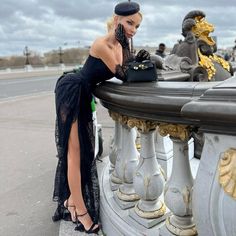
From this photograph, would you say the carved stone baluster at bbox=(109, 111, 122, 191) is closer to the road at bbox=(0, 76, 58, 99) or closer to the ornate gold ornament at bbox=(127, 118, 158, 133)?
the ornate gold ornament at bbox=(127, 118, 158, 133)

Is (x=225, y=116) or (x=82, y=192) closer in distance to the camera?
(x=225, y=116)

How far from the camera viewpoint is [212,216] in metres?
1.41

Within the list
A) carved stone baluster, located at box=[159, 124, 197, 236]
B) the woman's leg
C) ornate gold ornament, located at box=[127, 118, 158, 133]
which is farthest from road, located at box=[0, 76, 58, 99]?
carved stone baluster, located at box=[159, 124, 197, 236]

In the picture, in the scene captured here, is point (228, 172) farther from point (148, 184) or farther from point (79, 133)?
point (79, 133)

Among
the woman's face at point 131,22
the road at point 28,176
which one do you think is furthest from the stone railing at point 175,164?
the road at point 28,176

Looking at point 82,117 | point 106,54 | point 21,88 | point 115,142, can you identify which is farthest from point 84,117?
point 21,88

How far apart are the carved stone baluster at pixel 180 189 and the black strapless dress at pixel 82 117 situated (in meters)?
0.81

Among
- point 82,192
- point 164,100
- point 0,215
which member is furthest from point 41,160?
point 164,100

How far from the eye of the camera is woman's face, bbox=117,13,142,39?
2291 mm

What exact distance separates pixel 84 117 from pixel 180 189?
3.35ft

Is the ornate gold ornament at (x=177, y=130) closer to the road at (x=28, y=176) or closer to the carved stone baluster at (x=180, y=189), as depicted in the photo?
the carved stone baluster at (x=180, y=189)

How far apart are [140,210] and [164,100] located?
784mm

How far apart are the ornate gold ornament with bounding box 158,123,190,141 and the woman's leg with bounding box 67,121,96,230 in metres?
0.93

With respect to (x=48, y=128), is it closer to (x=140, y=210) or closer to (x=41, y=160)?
(x=41, y=160)
